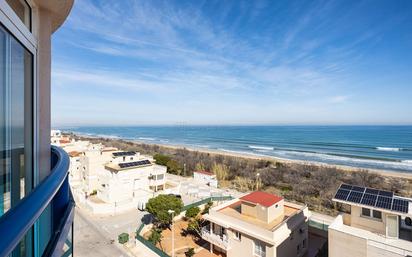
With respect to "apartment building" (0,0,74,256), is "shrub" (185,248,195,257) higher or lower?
lower

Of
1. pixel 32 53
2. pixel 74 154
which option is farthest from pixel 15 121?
pixel 74 154

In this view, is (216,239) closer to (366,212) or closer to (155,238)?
(155,238)

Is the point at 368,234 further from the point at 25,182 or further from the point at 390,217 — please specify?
the point at 25,182

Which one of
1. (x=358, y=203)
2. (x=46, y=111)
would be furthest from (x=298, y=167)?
(x=46, y=111)

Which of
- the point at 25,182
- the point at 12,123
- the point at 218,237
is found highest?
the point at 12,123

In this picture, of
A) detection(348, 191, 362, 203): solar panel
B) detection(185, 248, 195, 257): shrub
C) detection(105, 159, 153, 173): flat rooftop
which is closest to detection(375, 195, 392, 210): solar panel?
detection(348, 191, 362, 203): solar panel

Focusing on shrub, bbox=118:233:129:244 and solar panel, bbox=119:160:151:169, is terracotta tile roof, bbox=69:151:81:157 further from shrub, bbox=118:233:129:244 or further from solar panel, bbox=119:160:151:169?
shrub, bbox=118:233:129:244

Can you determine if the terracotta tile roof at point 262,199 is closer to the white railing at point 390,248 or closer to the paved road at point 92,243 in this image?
the white railing at point 390,248
